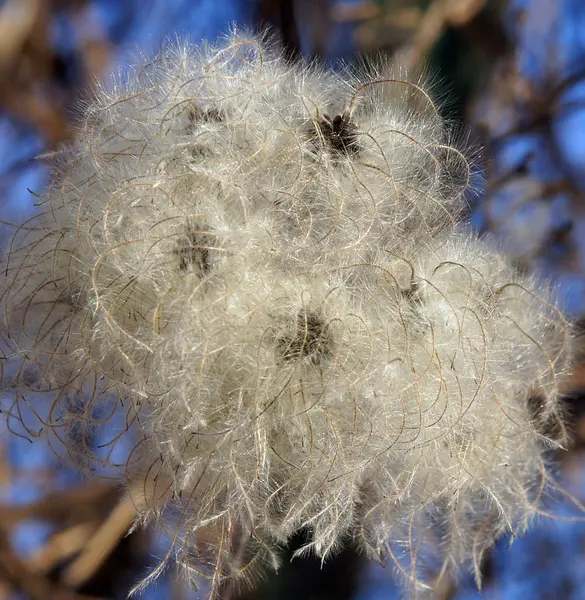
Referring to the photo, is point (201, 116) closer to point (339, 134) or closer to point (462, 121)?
point (339, 134)

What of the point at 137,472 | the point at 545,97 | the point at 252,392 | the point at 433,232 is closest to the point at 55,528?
the point at 137,472

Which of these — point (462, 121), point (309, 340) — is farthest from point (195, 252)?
point (462, 121)

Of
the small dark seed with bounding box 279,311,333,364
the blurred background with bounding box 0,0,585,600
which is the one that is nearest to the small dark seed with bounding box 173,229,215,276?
the small dark seed with bounding box 279,311,333,364

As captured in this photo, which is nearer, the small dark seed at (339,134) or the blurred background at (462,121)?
the small dark seed at (339,134)

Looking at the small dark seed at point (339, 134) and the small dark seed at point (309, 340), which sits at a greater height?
the small dark seed at point (339, 134)

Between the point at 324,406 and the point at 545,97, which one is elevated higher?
the point at 545,97

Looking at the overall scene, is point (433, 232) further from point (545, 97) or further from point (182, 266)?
point (545, 97)

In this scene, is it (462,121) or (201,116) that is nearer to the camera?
(201,116)

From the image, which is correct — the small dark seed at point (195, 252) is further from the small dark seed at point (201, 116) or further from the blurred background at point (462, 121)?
the blurred background at point (462, 121)

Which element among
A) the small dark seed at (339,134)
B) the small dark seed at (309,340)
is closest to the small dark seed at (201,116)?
the small dark seed at (339,134)
